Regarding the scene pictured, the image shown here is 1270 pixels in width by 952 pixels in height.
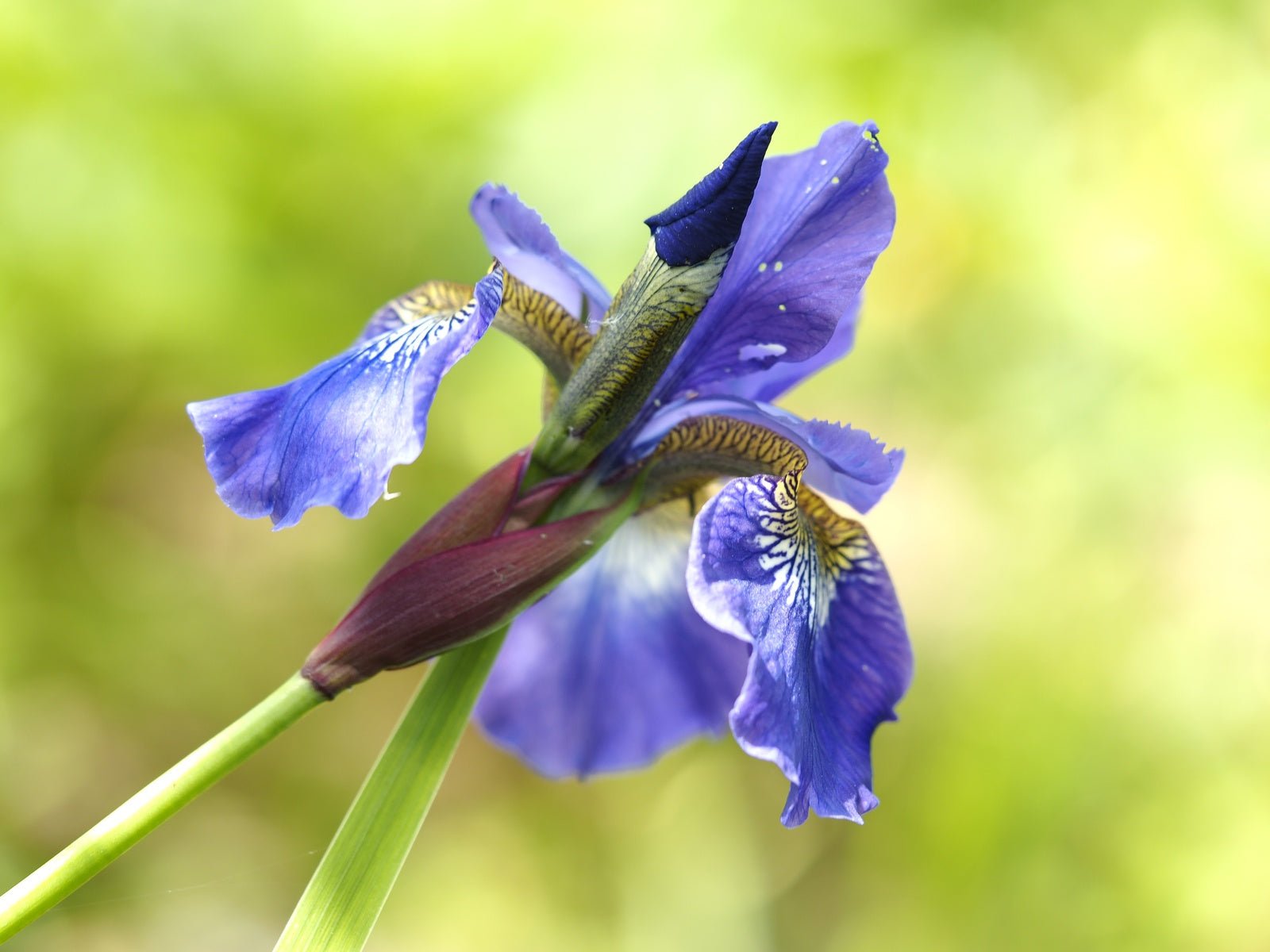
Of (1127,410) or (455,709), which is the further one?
(1127,410)

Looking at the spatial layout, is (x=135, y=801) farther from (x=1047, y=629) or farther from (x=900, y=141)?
(x=900, y=141)

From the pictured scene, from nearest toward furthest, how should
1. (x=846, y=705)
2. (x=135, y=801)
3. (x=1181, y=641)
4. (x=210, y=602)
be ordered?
(x=135, y=801)
(x=846, y=705)
(x=1181, y=641)
(x=210, y=602)

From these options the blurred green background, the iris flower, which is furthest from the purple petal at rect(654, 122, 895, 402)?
the blurred green background

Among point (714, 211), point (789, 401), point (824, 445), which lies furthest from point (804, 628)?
point (789, 401)

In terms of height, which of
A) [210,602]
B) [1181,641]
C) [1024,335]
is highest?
Result: [210,602]

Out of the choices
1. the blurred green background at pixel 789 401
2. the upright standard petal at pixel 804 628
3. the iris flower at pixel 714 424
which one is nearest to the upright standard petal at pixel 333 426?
the iris flower at pixel 714 424

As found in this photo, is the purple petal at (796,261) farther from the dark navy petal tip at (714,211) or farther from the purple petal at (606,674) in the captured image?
the purple petal at (606,674)

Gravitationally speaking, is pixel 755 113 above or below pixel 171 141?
below

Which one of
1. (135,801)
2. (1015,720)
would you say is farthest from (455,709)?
(1015,720)

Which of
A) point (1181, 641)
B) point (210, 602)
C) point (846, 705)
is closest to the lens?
point (846, 705)
